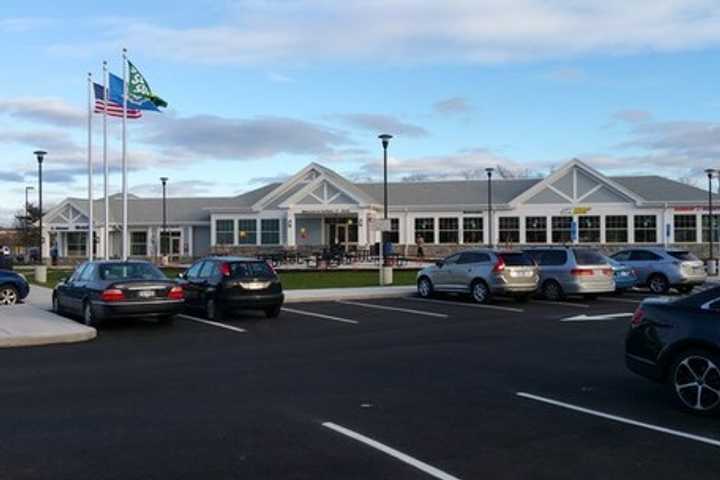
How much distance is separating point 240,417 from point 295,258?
36490mm

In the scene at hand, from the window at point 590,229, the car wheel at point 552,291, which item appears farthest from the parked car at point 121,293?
the window at point 590,229

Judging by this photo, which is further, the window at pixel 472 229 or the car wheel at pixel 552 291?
the window at pixel 472 229

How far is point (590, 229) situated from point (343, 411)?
4249 cm

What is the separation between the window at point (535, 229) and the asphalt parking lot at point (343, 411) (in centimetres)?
3496

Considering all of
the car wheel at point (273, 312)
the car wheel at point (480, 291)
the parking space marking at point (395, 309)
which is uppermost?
the car wheel at point (480, 291)

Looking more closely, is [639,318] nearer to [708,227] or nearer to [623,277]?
[623,277]

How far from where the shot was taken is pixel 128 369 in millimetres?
10539

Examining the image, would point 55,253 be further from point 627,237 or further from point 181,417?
point 181,417

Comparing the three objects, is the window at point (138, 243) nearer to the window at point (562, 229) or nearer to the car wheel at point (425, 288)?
the window at point (562, 229)

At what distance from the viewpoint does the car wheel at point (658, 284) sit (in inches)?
955

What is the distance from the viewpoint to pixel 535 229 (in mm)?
48469

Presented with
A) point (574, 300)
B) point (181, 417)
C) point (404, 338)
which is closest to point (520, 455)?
point (181, 417)

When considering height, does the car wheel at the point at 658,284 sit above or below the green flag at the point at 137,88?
below

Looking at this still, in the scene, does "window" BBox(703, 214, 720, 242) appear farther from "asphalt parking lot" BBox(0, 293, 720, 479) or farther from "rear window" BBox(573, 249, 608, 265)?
"asphalt parking lot" BBox(0, 293, 720, 479)
